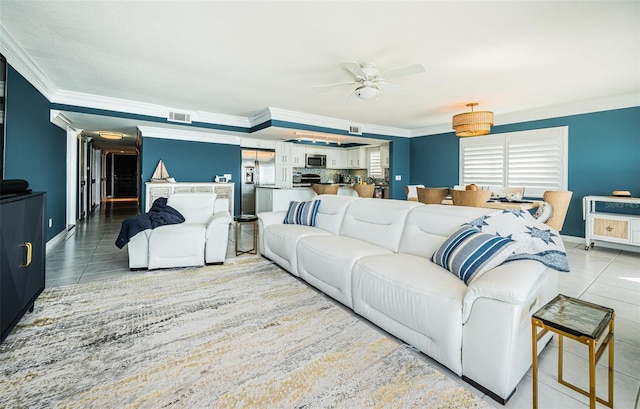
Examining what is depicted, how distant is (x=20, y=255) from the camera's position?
6.55 feet

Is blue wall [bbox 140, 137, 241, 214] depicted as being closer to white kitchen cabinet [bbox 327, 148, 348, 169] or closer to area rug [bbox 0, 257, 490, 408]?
white kitchen cabinet [bbox 327, 148, 348, 169]

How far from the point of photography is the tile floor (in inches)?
58.6

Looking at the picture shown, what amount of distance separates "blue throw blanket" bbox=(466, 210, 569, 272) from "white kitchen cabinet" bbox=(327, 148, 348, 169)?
24.8 feet

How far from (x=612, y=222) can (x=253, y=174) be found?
727 cm

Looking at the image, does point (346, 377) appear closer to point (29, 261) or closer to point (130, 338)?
point (130, 338)

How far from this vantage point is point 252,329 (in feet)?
6.88

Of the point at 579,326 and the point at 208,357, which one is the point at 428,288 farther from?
the point at 208,357

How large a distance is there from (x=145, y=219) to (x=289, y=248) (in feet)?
5.51

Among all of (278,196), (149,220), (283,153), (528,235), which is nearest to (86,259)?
(149,220)

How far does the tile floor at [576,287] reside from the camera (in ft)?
4.88

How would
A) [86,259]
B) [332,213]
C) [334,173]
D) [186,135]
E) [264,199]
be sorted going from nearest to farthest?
[332,213], [86,259], [186,135], [264,199], [334,173]

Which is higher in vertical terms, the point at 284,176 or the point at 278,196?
the point at 284,176

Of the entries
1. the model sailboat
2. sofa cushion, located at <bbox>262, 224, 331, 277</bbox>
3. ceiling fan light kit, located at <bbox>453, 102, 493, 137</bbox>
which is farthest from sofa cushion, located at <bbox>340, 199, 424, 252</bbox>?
the model sailboat

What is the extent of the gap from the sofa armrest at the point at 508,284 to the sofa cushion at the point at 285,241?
6.21ft
